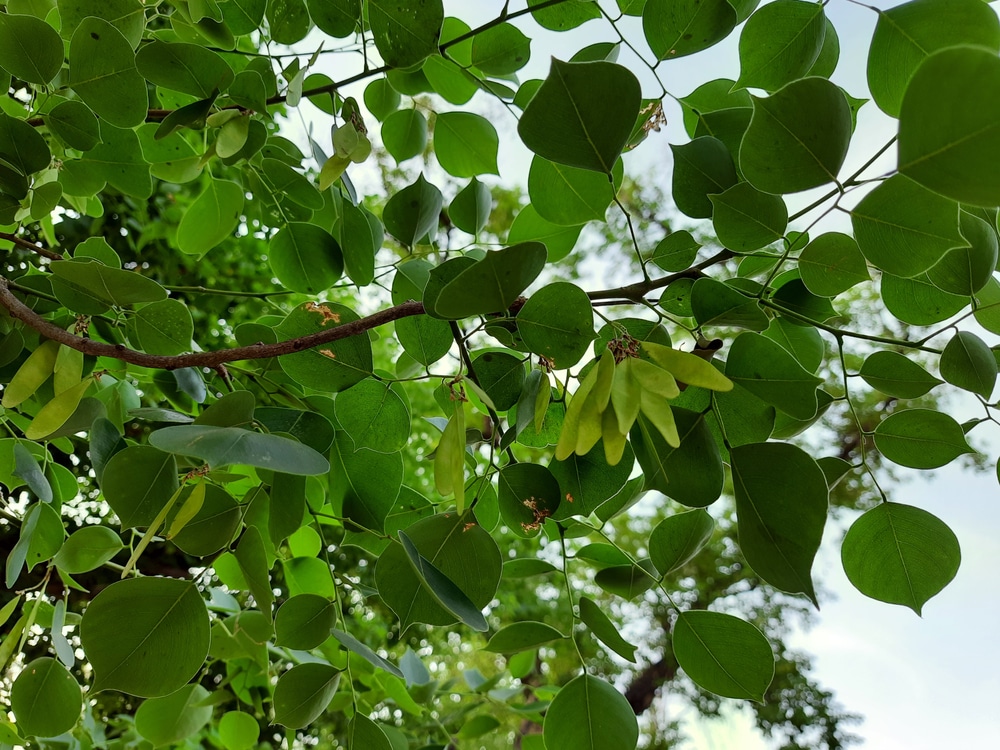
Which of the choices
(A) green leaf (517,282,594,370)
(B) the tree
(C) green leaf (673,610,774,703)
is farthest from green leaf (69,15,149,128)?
(C) green leaf (673,610,774,703)

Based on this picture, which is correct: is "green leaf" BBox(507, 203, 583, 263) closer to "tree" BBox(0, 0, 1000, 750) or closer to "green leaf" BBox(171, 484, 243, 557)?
"tree" BBox(0, 0, 1000, 750)

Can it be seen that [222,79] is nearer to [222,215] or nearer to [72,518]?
[222,215]

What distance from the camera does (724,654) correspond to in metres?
0.24

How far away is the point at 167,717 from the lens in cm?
40

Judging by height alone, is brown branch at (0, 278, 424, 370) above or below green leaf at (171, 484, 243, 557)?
above

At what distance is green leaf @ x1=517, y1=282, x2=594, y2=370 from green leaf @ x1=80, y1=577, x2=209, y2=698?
158mm

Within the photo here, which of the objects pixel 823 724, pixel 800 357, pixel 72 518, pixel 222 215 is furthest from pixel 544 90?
pixel 823 724

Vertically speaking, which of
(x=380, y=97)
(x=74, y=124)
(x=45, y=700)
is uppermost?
(x=380, y=97)

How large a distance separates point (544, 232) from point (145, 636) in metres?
0.23

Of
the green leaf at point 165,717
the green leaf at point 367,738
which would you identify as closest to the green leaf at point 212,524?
the green leaf at point 367,738

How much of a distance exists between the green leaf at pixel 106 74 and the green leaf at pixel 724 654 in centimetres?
31

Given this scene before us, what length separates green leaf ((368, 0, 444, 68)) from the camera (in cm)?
25

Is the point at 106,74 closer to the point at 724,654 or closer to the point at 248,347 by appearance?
the point at 248,347

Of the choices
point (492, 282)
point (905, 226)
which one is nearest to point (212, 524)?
point (492, 282)
